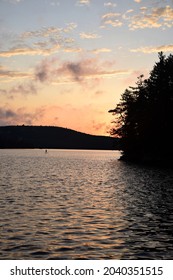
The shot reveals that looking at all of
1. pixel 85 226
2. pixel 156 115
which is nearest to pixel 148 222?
pixel 85 226

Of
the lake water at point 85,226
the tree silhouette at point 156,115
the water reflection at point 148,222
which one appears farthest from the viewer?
the tree silhouette at point 156,115

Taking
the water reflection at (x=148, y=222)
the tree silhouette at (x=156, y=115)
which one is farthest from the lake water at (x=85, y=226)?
the tree silhouette at (x=156, y=115)

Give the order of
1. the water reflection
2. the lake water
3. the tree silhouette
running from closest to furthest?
the lake water → the water reflection → the tree silhouette

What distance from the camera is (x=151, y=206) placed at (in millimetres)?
30531

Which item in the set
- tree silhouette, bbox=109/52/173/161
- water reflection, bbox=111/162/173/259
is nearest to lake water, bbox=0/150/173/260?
water reflection, bbox=111/162/173/259

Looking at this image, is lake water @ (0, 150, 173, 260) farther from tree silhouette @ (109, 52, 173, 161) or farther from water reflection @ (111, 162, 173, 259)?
tree silhouette @ (109, 52, 173, 161)

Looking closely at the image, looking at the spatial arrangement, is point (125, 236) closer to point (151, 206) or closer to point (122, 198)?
point (151, 206)

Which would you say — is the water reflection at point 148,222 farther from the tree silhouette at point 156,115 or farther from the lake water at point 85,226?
the tree silhouette at point 156,115

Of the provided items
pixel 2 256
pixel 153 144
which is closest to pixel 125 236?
pixel 2 256

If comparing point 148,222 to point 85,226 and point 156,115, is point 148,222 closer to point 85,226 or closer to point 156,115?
point 85,226

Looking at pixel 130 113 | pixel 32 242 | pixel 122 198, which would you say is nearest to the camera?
pixel 32 242
